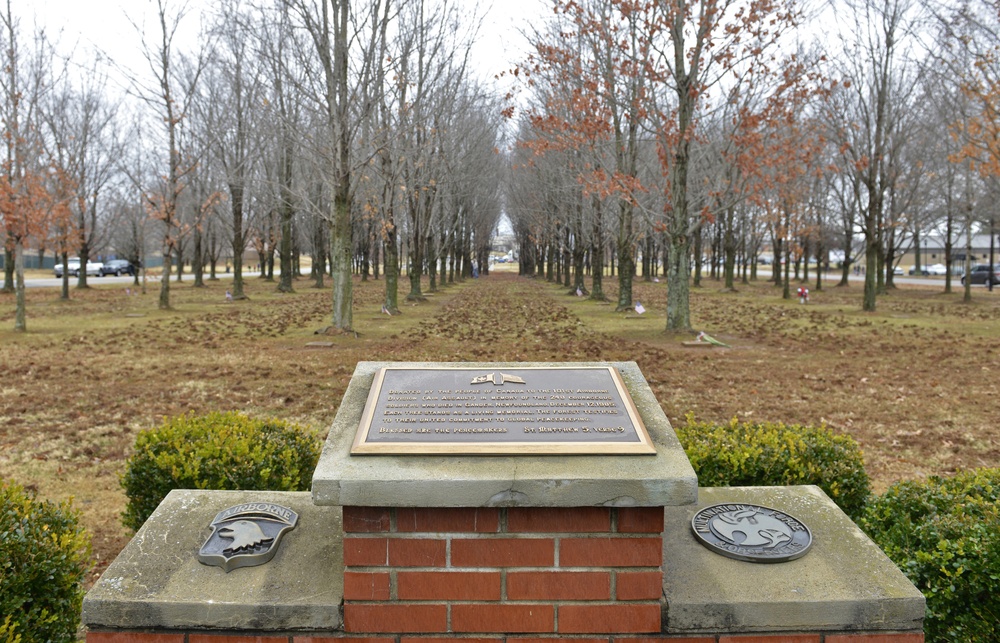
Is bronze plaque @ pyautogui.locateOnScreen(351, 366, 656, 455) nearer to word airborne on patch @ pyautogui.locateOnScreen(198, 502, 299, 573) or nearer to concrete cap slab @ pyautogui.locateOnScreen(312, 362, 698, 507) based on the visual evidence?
concrete cap slab @ pyautogui.locateOnScreen(312, 362, 698, 507)

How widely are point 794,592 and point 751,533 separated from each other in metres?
0.44

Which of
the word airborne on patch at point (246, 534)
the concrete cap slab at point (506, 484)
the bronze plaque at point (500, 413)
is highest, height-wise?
the bronze plaque at point (500, 413)

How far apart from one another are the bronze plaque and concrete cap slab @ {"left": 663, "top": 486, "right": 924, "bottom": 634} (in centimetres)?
57

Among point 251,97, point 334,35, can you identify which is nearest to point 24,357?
point 334,35

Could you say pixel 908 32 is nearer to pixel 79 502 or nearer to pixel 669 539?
pixel 669 539

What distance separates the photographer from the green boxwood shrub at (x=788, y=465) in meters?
3.91

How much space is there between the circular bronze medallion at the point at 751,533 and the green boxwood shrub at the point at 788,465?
0.58 meters

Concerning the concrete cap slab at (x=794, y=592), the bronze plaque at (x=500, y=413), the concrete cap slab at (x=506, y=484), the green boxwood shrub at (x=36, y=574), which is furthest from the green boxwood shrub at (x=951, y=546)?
the green boxwood shrub at (x=36, y=574)

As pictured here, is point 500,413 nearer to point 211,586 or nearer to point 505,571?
point 505,571

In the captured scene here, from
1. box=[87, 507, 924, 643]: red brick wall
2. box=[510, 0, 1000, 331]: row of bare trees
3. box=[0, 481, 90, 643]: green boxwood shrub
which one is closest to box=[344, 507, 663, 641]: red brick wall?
box=[87, 507, 924, 643]: red brick wall

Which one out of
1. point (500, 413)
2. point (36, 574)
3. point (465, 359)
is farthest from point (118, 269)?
point (500, 413)

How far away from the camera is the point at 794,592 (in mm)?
2666

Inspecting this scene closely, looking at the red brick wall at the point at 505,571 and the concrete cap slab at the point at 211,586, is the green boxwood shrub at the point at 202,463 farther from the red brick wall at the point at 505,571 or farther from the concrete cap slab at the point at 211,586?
the red brick wall at the point at 505,571

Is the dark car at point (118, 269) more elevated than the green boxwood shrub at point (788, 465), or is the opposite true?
the dark car at point (118, 269)
